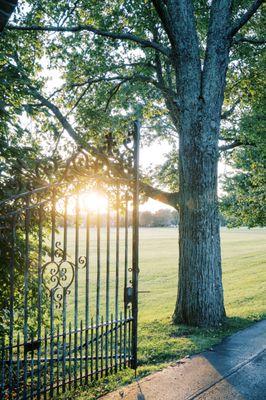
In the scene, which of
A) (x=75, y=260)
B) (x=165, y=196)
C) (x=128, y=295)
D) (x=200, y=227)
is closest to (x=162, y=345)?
(x=128, y=295)

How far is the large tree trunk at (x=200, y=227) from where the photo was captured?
927cm

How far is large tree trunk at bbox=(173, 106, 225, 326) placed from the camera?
30.4 feet

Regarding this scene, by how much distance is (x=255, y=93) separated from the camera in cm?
1329

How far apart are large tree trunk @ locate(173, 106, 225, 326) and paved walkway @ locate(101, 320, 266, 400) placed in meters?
1.90

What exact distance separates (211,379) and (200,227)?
4.11 metres

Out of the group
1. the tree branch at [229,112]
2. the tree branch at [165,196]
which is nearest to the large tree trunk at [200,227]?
the tree branch at [165,196]

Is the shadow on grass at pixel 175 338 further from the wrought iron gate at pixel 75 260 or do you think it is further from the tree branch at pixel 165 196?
the tree branch at pixel 165 196

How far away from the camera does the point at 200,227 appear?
9.34m

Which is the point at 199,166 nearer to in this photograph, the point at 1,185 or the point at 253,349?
the point at 253,349

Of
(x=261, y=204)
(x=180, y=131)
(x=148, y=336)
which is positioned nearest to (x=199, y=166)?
(x=180, y=131)

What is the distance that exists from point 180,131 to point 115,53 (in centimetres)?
463

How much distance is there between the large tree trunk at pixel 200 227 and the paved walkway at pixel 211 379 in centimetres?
190

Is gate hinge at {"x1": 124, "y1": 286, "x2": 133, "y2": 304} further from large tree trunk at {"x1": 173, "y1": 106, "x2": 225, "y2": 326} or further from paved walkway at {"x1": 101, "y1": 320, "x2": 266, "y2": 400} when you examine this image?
large tree trunk at {"x1": 173, "y1": 106, "x2": 225, "y2": 326}

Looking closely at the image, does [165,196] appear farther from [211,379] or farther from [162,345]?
[211,379]
